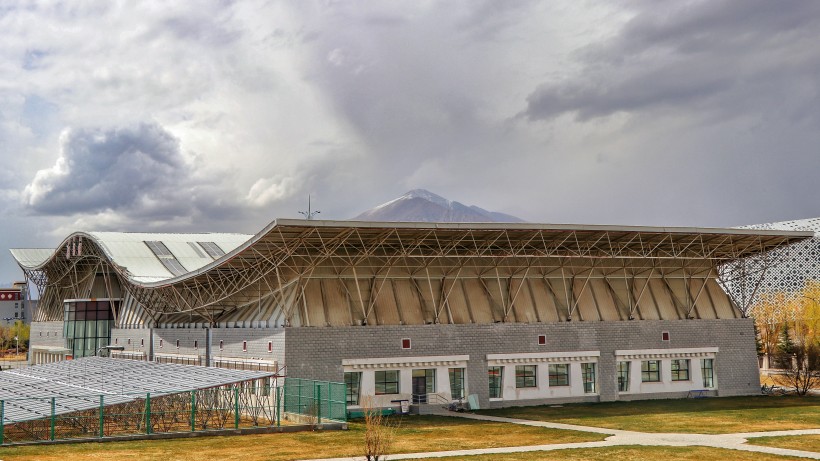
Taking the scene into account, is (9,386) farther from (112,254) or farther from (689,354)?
(689,354)

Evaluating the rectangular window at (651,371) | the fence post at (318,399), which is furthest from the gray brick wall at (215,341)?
the rectangular window at (651,371)

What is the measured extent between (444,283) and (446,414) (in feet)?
29.1

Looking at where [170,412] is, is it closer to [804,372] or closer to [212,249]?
[804,372]

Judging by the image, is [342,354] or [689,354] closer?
[342,354]

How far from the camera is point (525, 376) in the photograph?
56250 mm

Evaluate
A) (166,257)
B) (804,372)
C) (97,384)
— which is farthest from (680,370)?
(166,257)

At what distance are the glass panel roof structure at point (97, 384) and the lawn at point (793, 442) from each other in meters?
25.0

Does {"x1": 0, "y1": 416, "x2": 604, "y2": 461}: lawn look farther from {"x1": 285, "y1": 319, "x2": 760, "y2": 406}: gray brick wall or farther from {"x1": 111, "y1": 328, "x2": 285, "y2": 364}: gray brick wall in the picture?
{"x1": 111, "y1": 328, "x2": 285, "y2": 364}: gray brick wall

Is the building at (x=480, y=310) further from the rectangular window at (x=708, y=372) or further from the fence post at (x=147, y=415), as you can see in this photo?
the fence post at (x=147, y=415)

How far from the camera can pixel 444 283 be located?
5569cm

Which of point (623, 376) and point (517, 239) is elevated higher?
point (517, 239)

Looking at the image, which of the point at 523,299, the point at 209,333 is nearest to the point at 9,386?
the point at 209,333

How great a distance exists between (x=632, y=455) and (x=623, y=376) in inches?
1100

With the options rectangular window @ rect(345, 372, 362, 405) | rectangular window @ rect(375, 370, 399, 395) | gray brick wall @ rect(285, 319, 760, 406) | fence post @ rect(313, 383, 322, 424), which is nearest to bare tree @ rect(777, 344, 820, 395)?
gray brick wall @ rect(285, 319, 760, 406)
